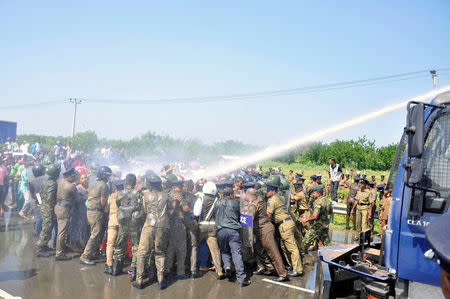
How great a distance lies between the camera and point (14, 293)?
6.43m

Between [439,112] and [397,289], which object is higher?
[439,112]

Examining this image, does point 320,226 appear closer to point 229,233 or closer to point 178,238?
point 229,233

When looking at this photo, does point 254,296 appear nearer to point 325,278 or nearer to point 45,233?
point 325,278

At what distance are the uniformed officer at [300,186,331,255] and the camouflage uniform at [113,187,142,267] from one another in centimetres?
462

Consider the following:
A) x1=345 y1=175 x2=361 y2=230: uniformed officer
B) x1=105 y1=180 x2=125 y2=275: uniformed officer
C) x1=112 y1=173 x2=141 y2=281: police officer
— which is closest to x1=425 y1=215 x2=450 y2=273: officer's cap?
x1=112 y1=173 x2=141 y2=281: police officer

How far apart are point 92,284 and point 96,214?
1.80 metres

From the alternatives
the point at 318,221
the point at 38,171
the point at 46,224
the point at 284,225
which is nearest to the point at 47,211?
the point at 46,224

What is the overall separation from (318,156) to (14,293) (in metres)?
35.2

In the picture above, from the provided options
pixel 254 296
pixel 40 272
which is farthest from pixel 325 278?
pixel 40 272

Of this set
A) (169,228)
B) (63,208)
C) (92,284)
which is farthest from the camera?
(63,208)

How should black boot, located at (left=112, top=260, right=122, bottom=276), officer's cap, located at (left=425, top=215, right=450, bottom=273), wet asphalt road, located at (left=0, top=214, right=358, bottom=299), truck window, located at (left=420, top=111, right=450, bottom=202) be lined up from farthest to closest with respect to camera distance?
black boot, located at (left=112, top=260, right=122, bottom=276) → wet asphalt road, located at (left=0, top=214, right=358, bottom=299) → truck window, located at (left=420, top=111, right=450, bottom=202) → officer's cap, located at (left=425, top=215, right=450, bottom=273)

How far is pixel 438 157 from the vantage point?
3455 millimetres

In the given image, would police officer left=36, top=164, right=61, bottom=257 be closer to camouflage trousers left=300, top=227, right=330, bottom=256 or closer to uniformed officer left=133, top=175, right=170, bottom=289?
uniformed officer left=133, top=175, right=170, bottom=289

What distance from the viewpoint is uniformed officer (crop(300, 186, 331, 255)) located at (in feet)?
31.7
